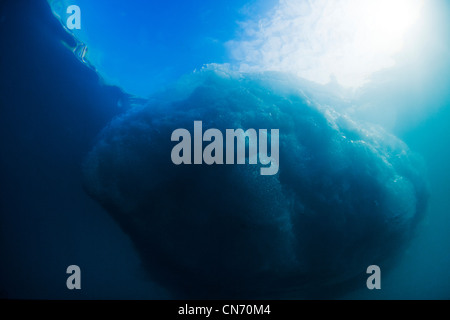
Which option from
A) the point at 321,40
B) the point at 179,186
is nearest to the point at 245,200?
the point at 179,186

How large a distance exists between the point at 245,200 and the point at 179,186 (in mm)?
2011

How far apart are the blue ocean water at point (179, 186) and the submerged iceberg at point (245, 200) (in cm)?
4

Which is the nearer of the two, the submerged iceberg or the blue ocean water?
the submerged iceberg

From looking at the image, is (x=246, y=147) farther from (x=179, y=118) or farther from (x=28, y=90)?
(x=28, y=90)

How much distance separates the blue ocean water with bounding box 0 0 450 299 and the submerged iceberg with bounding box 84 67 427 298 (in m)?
0.04

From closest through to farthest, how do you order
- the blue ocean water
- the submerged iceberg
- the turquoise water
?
the submerged iceberg, the blue ocean water, the turquoise water

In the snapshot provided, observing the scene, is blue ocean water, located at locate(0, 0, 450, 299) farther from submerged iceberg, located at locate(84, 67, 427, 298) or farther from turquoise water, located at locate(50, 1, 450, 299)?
turquoise water, located at locate(50, 1, 450, 299)

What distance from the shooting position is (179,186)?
6.17 m

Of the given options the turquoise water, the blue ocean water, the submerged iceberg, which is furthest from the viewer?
the turquoise water

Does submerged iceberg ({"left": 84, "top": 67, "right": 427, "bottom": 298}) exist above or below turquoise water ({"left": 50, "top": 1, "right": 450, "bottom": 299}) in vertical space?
below

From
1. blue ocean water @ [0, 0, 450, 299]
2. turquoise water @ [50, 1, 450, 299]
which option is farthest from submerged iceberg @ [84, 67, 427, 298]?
turquoise water @ [50, 1, 450, 299]

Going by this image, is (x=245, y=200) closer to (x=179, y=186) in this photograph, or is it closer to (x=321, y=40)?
(x=179, y=186)

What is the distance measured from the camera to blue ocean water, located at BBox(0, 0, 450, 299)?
6027 mm
